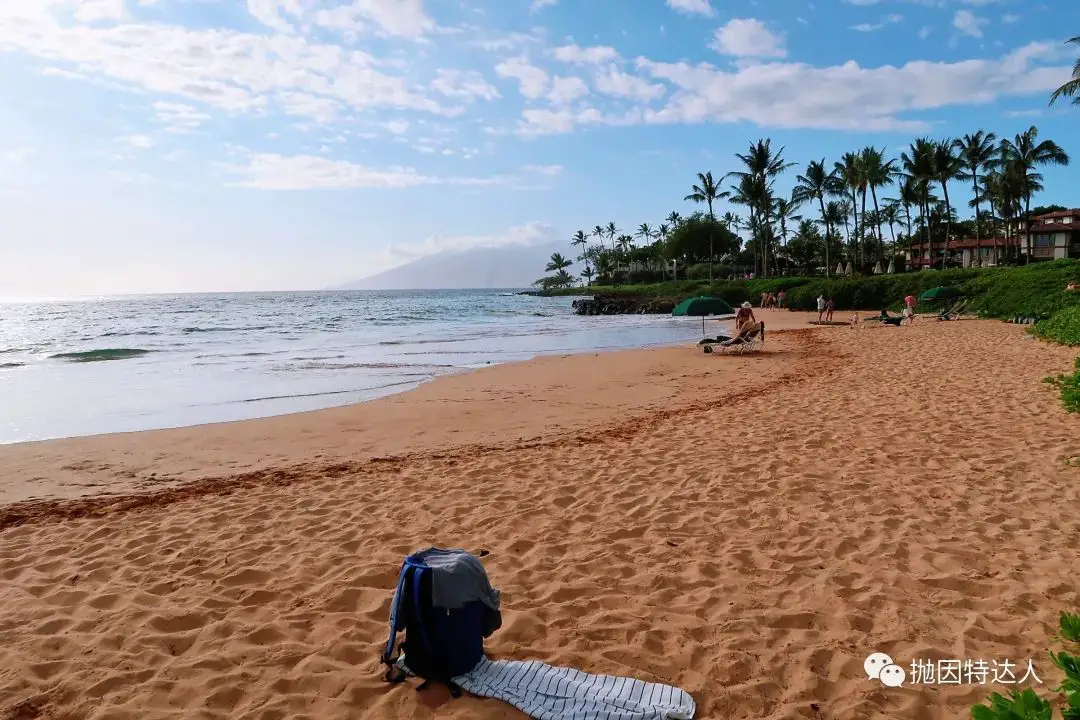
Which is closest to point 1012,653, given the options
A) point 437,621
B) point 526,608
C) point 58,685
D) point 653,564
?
point 653,564

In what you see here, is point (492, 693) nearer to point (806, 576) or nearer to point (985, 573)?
point (806, 576)

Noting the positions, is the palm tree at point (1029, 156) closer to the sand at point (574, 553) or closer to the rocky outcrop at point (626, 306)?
the rocky outcrop at point (626, 306)

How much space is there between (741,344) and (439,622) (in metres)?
15.9

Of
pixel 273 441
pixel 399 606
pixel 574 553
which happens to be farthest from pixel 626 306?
pixel 399 606

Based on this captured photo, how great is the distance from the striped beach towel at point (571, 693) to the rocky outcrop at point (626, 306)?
51.5 metres

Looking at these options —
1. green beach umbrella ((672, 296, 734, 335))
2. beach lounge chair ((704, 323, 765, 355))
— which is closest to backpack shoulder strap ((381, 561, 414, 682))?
beach lounge chair ((704, 323, 765, 355))

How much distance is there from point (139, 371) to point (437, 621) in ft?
61.2

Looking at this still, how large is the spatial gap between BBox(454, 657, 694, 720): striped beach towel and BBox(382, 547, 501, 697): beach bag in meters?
0.10

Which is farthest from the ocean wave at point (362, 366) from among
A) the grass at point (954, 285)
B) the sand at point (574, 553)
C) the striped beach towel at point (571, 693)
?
the grass at point (954, 285)

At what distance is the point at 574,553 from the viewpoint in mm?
4504

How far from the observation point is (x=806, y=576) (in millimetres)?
3963

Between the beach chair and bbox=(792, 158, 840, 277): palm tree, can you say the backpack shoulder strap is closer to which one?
the beach chair

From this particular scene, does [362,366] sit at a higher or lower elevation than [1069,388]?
higher

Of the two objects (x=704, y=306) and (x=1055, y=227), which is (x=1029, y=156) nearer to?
(x=1055, y=227)
